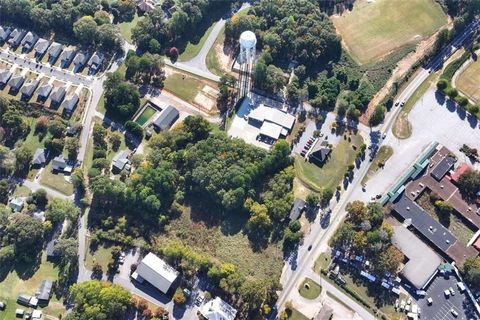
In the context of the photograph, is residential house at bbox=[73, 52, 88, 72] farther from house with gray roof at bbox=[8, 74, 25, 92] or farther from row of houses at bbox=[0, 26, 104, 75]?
house with gray roof at bbox=[8, 74, 25, 92]

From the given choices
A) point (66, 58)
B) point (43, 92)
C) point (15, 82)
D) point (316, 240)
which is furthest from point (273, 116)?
point (15, 82)

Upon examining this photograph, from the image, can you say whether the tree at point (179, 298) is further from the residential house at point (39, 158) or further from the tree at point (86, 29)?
the tree at point (86, 29)

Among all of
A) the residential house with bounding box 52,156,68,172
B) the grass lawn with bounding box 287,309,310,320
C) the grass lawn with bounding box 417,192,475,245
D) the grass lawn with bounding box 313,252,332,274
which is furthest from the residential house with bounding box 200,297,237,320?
the grass lawn with bounding box 417,192,475,245

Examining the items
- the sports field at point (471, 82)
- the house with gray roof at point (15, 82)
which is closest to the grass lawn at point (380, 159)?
the sports field at point (471, 82)

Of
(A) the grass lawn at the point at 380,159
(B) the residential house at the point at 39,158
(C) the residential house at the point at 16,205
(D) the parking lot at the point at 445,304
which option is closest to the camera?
(D) the parking lot at the point at 445,304

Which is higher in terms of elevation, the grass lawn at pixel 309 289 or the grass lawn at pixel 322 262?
the grass lawn at pixel 322 262

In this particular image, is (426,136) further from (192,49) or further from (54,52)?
(54,52)
